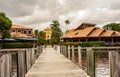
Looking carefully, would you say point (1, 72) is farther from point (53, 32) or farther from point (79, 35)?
point (53, 32)

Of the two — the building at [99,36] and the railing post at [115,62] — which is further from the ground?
the building at [99,36]

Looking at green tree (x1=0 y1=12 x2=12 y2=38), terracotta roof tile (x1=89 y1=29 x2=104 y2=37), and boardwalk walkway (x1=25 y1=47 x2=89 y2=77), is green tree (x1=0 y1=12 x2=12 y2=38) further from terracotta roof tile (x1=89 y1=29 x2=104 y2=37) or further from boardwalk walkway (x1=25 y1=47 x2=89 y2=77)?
boardwalk walkway (x1=25 y1=47 x2=89 y2=77)

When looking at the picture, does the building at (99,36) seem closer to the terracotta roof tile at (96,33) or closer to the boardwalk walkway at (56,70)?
the terracotta roof tile at (96,33)

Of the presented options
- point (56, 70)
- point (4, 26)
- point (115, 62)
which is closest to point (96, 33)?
point (4, 26)

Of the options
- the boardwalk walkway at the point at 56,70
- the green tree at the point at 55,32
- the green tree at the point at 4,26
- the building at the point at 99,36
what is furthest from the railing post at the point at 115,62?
the green tree at the point at 55,32

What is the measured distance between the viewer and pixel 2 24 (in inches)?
2677

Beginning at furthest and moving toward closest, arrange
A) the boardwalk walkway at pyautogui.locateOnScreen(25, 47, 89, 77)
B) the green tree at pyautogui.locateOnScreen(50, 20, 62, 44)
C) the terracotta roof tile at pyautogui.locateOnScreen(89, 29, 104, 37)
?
the green tree at pyautogui.locateOnScreen(50, 20, 62, 44)
the terracotta roof tile at pyautogui.locateOnScreen(89, 29, 104, 37)
the boardwalk walkway at pyautogui.locateOnScreen(25, 47, 89, 77)

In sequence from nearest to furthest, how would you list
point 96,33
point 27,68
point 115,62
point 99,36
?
1. point 115,62
2. point 27,68
3. point 99,36
4. point 96,33

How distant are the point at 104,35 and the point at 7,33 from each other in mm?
26314

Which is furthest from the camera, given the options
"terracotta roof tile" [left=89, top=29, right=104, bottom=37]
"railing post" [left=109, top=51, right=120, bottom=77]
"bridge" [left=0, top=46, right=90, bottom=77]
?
"terracotta roof tile" [left=89, top=29, right=104, bottom=37]

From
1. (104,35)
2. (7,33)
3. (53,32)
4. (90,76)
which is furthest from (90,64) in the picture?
(53,32)

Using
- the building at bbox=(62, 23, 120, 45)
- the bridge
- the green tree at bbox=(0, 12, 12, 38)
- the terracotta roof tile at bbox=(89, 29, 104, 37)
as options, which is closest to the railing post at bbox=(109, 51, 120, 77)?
the bridge

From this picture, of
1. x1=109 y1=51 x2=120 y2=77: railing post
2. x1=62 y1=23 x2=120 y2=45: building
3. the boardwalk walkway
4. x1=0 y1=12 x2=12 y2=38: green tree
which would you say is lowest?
the boardwalk walkway

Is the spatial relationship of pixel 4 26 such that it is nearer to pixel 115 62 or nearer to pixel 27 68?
pixel 27 68
